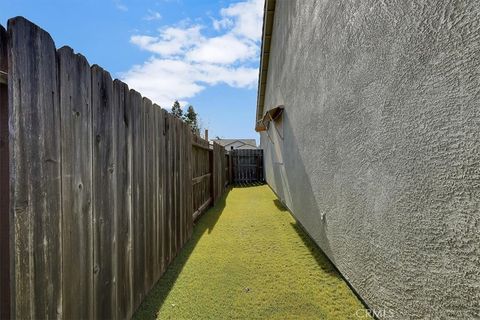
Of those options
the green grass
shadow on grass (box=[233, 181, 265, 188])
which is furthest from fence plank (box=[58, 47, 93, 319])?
shadow on grass (box=[233, 181, 265, 188])

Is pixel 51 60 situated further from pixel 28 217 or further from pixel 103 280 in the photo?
pixel 103 280

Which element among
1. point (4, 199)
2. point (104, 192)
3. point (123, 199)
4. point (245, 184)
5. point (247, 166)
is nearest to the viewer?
point (4, 199)

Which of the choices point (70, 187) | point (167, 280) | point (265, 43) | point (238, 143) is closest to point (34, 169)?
point (70, 187)

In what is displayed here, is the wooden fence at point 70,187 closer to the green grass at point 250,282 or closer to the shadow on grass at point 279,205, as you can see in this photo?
the green grass at point 250,282

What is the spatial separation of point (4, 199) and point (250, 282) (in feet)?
8.17

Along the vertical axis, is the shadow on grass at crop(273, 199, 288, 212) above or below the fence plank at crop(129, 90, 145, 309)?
below

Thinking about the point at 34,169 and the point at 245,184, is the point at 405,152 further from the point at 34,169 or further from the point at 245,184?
the point at 245,184

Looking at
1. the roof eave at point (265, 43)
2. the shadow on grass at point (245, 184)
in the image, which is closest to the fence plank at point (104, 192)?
the roof eave at point (265, 43)

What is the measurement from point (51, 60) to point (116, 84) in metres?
0.79

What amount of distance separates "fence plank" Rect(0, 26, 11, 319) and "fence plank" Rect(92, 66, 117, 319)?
24.5 inches

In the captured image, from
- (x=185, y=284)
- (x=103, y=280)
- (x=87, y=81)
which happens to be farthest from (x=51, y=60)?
(x=185, y=284)

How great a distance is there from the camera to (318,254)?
3676mm

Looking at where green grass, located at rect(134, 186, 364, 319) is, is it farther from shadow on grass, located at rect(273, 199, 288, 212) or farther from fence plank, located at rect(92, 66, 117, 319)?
shadow on grass, located at rect(273, 199, 288, 212)

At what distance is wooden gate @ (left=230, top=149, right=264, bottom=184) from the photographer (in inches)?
605
